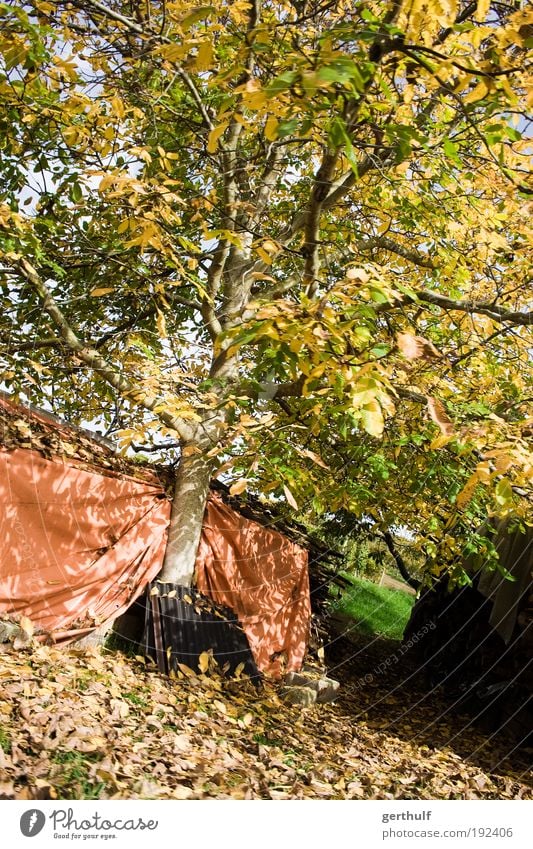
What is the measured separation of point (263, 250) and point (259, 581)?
3.37 m

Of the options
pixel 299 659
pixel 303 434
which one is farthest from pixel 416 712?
pixel 303 434

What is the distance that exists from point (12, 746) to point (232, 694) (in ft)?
7.72

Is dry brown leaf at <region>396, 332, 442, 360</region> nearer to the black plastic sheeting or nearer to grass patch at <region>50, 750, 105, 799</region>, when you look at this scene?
grass patch at <region>50, 750, 105, 799</region>

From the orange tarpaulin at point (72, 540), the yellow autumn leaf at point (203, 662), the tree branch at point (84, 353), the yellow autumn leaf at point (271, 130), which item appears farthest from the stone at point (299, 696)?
the yellow autumn leaf at point (271, 130)

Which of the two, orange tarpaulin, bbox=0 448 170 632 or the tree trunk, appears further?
the tree trunk

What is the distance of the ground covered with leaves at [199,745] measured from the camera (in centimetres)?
240

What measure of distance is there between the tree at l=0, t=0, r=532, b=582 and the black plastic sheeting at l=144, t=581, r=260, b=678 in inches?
10.0

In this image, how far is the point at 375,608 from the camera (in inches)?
384

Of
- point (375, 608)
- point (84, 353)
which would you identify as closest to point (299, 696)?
point (84, 353)

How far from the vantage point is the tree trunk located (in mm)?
4879

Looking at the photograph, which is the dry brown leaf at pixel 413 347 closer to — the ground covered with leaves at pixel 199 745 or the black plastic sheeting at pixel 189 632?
the ground covered with leaves at pixel 199 745

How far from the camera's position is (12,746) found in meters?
2.40

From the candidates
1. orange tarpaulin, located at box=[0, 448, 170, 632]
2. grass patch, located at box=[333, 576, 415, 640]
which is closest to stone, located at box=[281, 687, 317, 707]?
orange tarpaulin, located at box=[0, 448, 170, 632]

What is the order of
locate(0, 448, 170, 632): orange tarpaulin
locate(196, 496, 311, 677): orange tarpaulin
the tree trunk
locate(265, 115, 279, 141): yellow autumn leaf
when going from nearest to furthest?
locate(265, 115, 279, 141): yellow autumn leaf
locate(0, 448, 170, 632): orange tarpaulin
the tree trunk
locate(196, 496, 311, 677): orange tarpaulin
